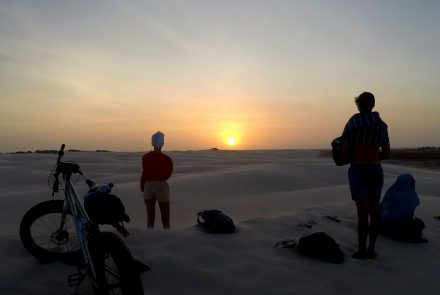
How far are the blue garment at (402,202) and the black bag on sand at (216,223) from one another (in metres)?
2.52

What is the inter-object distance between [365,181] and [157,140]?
358 centimetres

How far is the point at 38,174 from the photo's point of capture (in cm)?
1719

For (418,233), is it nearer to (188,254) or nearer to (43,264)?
(188,254)

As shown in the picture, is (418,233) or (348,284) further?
(418,233)

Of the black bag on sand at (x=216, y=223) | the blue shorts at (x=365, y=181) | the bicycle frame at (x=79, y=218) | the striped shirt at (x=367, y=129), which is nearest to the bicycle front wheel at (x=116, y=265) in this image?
the bicycle frame at (x=79, y=218)

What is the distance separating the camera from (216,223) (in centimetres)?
642

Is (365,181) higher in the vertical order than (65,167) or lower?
lower

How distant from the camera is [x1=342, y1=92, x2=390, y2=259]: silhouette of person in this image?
549 cm

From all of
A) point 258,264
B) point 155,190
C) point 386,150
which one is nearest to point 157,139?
point 155,190

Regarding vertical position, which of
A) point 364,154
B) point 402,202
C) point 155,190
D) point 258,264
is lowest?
point 258,264

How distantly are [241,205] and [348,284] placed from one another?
6.72 metres

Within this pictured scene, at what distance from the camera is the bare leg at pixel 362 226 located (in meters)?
5.53

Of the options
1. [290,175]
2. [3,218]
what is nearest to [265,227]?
[3,218]

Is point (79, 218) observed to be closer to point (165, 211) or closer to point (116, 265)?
point (116, 265)
